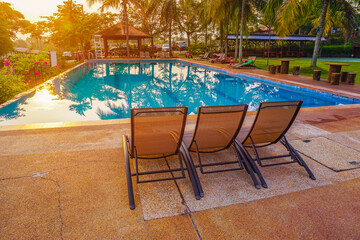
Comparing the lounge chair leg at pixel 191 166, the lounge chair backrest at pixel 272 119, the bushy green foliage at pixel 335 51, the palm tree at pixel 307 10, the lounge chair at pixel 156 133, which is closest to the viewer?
the lounge chair at pixel 156 133

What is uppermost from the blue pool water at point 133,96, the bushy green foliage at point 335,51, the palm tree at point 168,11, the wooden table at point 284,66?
the palm tree at point 168,11

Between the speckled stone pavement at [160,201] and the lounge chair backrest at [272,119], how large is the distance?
1.55 ft

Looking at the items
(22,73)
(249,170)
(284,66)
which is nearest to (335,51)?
(284,66)

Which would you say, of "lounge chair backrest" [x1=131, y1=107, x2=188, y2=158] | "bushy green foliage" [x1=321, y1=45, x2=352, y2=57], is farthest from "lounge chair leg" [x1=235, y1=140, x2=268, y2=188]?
"bushy green foliage" [x1=321, y1=45, x2=352, y2=57]

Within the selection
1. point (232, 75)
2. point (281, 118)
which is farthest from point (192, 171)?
point (232, 75)

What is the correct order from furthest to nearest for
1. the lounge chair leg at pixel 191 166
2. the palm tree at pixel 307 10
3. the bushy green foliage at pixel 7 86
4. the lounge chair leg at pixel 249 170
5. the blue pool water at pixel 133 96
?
the palm tree at pixel 307 10
the bushy green foliage at pixel 7 86
the blue pool water at pixel 133 96
the lounge chair leg at pixel 249 170
the lounge chair leg at pixel 191 166

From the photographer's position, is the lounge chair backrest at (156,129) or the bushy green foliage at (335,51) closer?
the lounge chair backrest at (156,129)

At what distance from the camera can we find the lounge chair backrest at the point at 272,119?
279 cm

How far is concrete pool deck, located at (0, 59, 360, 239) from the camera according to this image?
2.04m

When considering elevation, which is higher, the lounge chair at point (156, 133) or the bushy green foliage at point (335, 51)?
the bushy green foliage at point (335, 51)

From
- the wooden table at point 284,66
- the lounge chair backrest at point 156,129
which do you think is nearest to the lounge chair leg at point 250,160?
the lounge chair backrest at point 156,129

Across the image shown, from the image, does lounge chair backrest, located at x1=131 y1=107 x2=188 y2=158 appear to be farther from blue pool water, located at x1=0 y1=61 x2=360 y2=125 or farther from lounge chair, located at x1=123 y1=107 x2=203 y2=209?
blue pool water, located at x1=0 y1=61 x2=360 y2=125

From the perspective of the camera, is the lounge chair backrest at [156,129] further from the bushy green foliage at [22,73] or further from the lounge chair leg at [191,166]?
the bushy green foliage at [22,73]

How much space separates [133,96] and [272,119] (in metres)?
8.00
